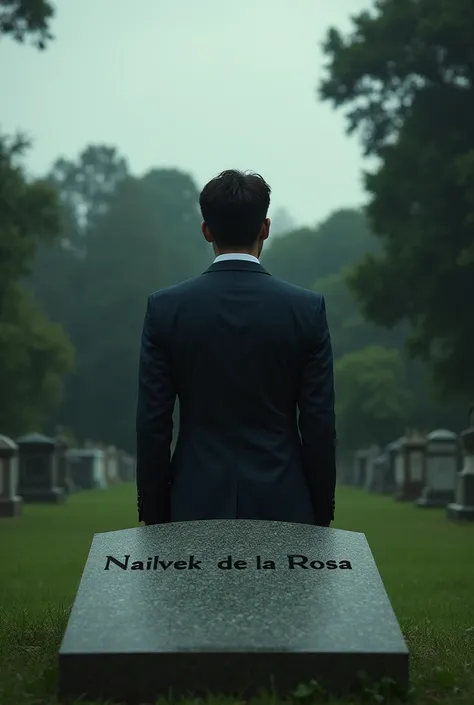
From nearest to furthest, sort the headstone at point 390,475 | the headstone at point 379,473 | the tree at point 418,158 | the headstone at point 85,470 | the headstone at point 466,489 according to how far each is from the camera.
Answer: the headstone at point 466,489 < the tree at point 418,158 < the headstone at point 390,475 < the headstone at point 379,473 < the headstone at point 85,470

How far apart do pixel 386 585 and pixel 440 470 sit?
56.0 ft

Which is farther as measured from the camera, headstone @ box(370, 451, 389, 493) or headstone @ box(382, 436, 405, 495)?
headstone @ box(370, 451, 389, 493)

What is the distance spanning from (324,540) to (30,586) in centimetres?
575

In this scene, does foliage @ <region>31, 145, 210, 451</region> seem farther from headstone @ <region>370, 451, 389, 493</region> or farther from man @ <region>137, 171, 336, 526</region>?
man @ <region>137, 171, 336, 526</region>

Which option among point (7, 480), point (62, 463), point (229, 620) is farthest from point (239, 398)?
point (62, 463)

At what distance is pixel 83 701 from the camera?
4504mm

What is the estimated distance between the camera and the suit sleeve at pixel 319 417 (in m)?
5.23

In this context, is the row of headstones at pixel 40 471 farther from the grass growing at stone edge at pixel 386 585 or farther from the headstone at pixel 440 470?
the headstone at pixel 440 470

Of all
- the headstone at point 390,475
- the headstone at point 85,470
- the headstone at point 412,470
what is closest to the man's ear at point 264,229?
the headstone at point 412,470

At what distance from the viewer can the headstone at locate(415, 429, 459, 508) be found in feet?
90.6

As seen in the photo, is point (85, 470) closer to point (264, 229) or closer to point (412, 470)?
point (412, 470)

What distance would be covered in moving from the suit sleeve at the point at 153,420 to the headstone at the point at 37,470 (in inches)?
1000

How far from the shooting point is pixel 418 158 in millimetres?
28766

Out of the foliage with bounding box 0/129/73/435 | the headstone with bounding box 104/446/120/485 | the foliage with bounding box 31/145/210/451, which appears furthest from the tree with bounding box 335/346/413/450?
the foliage with bounding box 0/129/73/435
